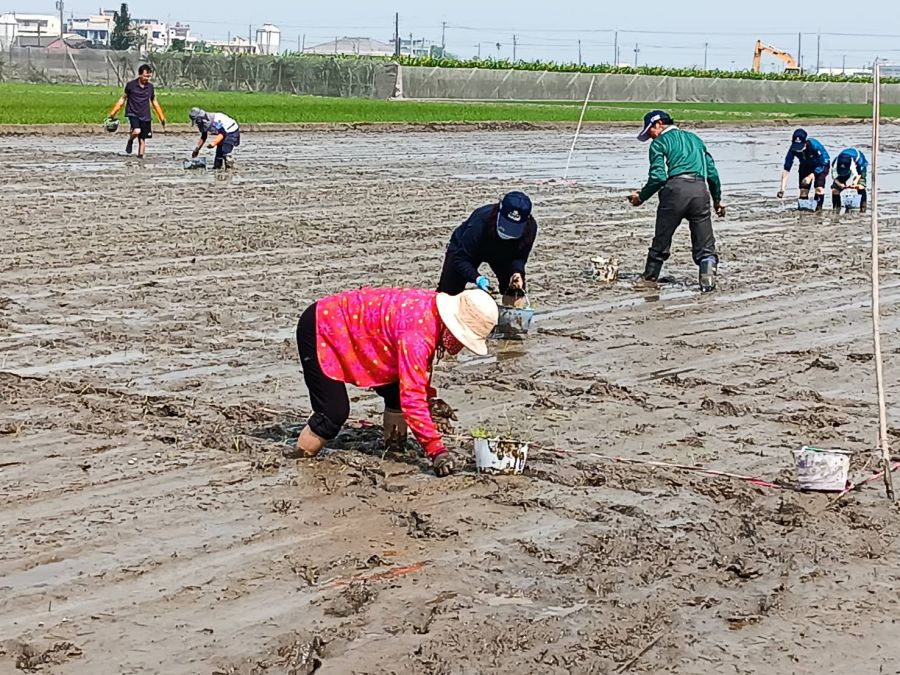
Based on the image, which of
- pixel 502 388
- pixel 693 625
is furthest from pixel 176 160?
pixel 693 625

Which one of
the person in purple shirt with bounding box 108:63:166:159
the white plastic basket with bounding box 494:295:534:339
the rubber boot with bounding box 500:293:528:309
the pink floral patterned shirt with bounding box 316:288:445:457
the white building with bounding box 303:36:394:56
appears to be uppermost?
the white building with bounding box 303:36:394:56

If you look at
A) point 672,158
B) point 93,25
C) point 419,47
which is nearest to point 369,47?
point 419,47

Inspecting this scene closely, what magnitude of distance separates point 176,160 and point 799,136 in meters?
10.9

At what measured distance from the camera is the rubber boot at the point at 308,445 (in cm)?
757

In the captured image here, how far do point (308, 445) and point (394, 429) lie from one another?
49cm

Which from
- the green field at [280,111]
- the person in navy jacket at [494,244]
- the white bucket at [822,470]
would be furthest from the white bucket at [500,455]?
the green field at [280,111]

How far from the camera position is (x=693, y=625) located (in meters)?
5.59

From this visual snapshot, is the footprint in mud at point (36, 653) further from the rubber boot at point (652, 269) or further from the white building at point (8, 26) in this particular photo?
the white building at point (8, 26)

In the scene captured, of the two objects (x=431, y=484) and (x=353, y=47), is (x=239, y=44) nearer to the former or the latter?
(x=353, y=47)

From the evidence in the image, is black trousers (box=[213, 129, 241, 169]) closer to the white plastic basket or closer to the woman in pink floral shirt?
the white plastic basket

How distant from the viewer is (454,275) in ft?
34.7

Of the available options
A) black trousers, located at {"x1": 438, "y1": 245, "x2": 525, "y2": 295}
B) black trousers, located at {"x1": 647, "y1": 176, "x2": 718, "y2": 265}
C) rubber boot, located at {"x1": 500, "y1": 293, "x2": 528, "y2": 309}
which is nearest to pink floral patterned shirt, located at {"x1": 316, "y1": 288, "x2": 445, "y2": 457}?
black trousers, located at {"x1": 438, "y1": 245, "x2": 525, "y2": 295}

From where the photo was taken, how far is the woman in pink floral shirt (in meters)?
7.12

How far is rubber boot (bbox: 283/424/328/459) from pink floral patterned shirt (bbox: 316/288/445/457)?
0.33 m
